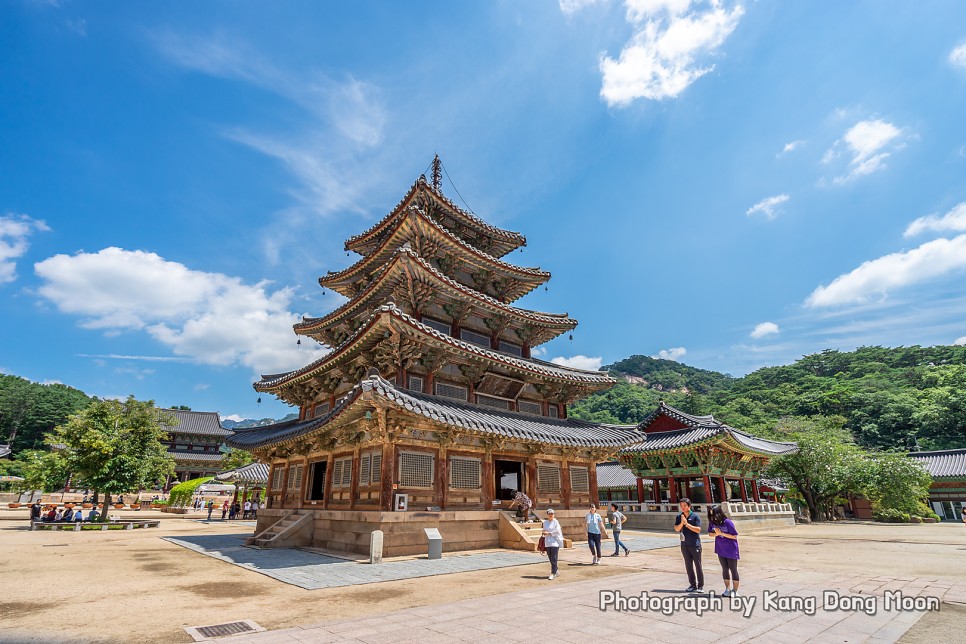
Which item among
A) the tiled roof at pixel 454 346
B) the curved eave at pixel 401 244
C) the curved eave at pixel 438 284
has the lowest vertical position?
the tiled roof at pixel 454 346

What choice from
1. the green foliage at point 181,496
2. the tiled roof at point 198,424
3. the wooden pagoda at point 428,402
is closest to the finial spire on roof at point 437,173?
the wooden pagoda at point 428,402

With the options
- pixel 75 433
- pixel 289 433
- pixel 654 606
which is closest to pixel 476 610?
pixel 654 606

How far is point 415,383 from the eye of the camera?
1912 cm

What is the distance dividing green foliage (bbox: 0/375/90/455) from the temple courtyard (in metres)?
99.0

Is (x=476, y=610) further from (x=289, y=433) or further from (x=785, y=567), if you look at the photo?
(x=289, y=433)

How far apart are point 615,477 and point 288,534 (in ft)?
114

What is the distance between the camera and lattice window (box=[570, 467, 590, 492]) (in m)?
21.8

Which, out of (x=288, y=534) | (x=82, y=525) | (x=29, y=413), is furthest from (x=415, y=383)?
(x=29, y=413)

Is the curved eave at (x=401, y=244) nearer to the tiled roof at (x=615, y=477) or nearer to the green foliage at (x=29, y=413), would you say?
the tiled roof at (x=615, y=477)

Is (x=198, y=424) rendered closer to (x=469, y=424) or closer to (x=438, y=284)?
(x=438, y=284)

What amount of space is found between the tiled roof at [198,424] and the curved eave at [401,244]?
56.4 meters

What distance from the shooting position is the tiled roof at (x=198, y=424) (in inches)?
2783

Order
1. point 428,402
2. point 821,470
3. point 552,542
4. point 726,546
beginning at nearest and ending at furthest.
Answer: point 726,546, point 552,542, point 428,402, point 821,470

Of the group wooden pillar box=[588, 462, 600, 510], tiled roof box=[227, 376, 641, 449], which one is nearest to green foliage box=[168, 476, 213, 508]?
tiled roof box=[227, 376, 641, 449]
